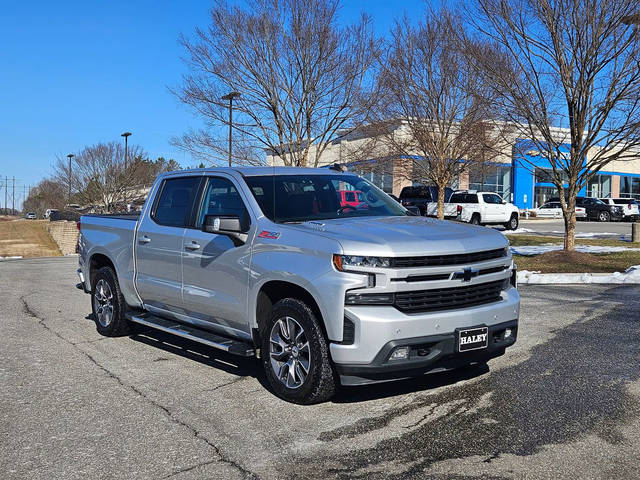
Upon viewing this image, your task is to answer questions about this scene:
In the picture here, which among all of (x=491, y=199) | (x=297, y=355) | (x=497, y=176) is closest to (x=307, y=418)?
(x=297, y=355)

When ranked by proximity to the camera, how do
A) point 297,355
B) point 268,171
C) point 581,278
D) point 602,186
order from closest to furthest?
point 297,355 < point 268,171 < point 581,278 < point 602,186

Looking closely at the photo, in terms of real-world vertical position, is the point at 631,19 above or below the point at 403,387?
above

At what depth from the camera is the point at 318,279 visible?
4848 mm

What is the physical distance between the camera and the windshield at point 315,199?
5836mm

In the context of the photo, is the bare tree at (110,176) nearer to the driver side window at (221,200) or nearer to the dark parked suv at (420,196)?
the dark parked suv at (420,196)

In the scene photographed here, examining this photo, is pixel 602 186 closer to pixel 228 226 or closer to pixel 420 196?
pixel 420 196

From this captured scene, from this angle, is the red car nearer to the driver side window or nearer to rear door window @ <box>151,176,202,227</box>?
the driver side window

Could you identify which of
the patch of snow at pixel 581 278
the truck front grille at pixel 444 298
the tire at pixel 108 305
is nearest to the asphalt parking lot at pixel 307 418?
the tire at pixel 108 305

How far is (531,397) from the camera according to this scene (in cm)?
519

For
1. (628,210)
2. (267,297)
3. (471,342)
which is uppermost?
(628,210)

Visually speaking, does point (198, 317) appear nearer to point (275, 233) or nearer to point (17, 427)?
point (275, 233)

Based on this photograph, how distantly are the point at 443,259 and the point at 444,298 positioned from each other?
28 cm

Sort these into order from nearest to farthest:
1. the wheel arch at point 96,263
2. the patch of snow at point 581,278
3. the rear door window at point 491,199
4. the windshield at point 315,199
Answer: the windshield at point 315,199 < the wheel arch at point 96,263 < the patch of snow at point 581,278 < the rear door window at point 491,199

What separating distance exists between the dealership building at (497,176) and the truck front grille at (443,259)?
15.4 metres
